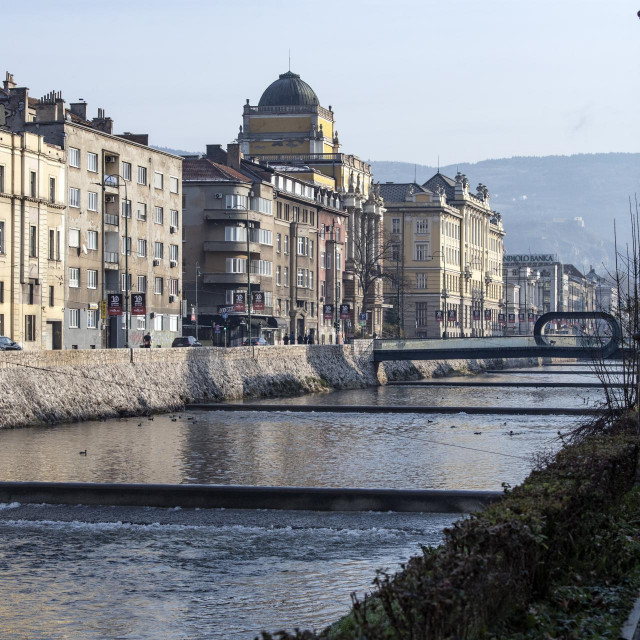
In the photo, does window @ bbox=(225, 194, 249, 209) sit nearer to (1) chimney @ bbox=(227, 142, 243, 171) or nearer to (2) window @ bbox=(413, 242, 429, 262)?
(1) chimney @ bbox=(227, 142, 243, 171)

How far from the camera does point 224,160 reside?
11938 centimetres

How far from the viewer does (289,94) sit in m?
Result: 148

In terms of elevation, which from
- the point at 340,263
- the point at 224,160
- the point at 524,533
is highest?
the point at 224,160

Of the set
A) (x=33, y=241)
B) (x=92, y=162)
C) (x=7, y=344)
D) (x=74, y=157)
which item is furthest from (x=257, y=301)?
(x=7, y=344)

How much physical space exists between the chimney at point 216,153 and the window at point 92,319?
1420 inches

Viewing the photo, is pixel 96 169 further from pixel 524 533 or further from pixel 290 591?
pixel 524 533

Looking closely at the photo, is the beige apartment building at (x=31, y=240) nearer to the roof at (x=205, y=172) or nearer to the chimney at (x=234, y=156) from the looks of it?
the roof at (x=205, y=172)

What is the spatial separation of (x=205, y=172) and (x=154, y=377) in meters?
49.1

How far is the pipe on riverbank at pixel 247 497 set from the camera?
29.2 meters

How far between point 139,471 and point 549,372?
308 feet

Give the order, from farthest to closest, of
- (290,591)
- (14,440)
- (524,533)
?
(14,440) < (290,591) < (524,533)

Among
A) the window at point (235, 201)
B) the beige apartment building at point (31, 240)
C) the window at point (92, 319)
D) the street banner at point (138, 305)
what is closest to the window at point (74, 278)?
the window at point (92, 319)

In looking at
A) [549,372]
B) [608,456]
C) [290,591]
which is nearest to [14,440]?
[290,591]

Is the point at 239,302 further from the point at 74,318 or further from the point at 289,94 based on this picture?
the point at 289,94
